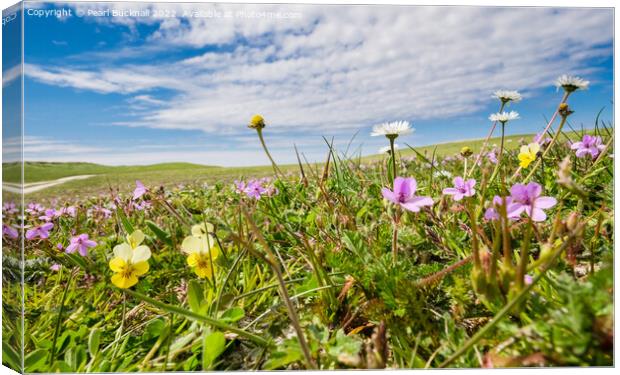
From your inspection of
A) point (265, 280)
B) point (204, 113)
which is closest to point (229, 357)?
point (265, 280)

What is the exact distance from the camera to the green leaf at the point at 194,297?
3.48 feet

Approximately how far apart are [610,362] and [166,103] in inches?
49.3

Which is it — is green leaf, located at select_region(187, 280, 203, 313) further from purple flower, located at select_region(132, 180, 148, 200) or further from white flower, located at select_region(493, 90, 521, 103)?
white flower, located at select_region(493, 90, 521, 103)

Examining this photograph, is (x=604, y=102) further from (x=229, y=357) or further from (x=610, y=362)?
(x=229, y=357)

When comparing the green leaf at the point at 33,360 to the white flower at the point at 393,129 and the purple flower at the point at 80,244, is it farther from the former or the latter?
the white flower at the point at 393,129

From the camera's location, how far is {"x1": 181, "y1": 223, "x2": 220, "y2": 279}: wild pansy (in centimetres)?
113

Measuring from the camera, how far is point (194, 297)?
1.06 meters

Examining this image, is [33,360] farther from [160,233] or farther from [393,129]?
[393,129]

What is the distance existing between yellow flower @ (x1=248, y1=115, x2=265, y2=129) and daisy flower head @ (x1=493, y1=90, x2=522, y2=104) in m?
0.72

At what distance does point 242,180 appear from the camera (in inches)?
91.8

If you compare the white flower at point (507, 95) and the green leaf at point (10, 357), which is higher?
the white flower at point (507, 95)

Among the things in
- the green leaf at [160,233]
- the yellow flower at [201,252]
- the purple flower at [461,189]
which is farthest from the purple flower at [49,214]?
the purple flower at [461,189]

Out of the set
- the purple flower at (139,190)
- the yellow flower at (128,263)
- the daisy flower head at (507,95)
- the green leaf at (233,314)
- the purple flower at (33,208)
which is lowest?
the green leaf at (233,314)

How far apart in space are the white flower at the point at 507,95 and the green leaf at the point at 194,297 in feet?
3.43
